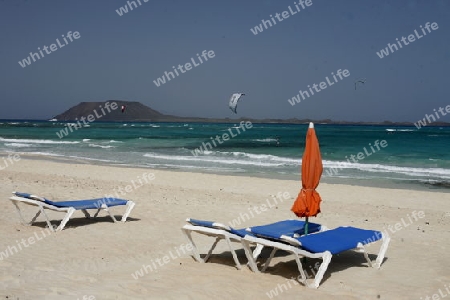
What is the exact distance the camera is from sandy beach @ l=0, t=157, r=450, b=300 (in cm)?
531

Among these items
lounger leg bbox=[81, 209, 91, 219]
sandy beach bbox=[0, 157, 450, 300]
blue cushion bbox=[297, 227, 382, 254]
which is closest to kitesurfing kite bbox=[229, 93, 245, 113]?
sandy beach bbox=[0, 157, 450, 300]

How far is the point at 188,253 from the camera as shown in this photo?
6934 millimetres

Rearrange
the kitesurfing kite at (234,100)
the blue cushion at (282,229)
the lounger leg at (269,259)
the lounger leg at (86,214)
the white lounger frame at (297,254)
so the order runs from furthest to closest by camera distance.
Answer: the kitesurfing kite at (234,100) → the lounger leg at (86,214) → the blue cushion at (282,229) → the lounger leg at (269,259) → the white lounger frame at (297,254)

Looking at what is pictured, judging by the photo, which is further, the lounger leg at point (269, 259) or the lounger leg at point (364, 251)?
the lounger leg at point (364, 251)

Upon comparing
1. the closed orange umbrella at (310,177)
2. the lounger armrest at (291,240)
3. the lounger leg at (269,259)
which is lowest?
the lounger leg at (269,259)

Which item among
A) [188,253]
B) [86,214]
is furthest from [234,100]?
[188,253]

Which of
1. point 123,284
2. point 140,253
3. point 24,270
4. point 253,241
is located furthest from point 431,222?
point 24,270

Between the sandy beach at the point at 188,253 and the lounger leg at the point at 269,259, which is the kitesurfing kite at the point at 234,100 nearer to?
the sandy beach at the point at 188,253

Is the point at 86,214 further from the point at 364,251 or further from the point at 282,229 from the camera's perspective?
the point at 364,251

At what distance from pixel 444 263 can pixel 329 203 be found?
217 inches

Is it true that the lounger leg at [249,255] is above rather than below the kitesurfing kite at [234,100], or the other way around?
above

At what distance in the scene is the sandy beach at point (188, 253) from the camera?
17.4 ft

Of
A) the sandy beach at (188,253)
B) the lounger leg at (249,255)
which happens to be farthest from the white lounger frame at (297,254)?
the sandy beach at (188,253)

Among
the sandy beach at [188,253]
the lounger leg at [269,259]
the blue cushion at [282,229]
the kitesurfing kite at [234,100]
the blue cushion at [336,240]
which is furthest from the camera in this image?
the kitesurfing kite at [234,100]
